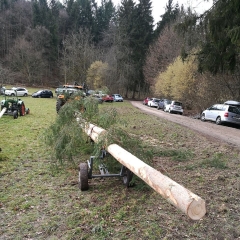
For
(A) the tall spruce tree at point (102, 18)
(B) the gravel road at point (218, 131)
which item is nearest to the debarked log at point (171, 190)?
(B) the gravel road at point (218, 131)

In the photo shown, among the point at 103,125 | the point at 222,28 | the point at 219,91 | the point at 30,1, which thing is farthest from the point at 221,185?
the point at 30,1

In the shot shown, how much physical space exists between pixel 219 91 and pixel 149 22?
3559 cm

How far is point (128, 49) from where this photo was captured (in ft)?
162

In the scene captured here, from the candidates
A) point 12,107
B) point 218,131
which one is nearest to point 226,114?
point 218,131

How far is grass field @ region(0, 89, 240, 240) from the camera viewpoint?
329 centimetres

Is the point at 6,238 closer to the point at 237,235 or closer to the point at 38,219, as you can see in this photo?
the point at 38,219

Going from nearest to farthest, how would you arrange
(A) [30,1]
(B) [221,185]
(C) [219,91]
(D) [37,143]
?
(B) [221,185], (D) [37,143], (C) [219,91], (A) [30,1]

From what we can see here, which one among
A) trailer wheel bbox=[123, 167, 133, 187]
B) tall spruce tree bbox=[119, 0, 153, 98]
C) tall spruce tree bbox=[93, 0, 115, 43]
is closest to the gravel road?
trailer wheel bbox=[123, 167, 133, 187]

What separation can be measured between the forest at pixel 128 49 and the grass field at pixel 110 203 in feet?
18.2

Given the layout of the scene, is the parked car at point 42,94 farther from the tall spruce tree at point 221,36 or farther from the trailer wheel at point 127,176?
the trailer wheel at point 127,176

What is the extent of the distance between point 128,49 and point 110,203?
47.9 meters

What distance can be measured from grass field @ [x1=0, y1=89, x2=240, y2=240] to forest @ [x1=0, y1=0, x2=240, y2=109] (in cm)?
555

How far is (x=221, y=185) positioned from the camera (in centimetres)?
477

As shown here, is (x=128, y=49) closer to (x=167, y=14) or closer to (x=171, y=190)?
(x=167, y=14)
